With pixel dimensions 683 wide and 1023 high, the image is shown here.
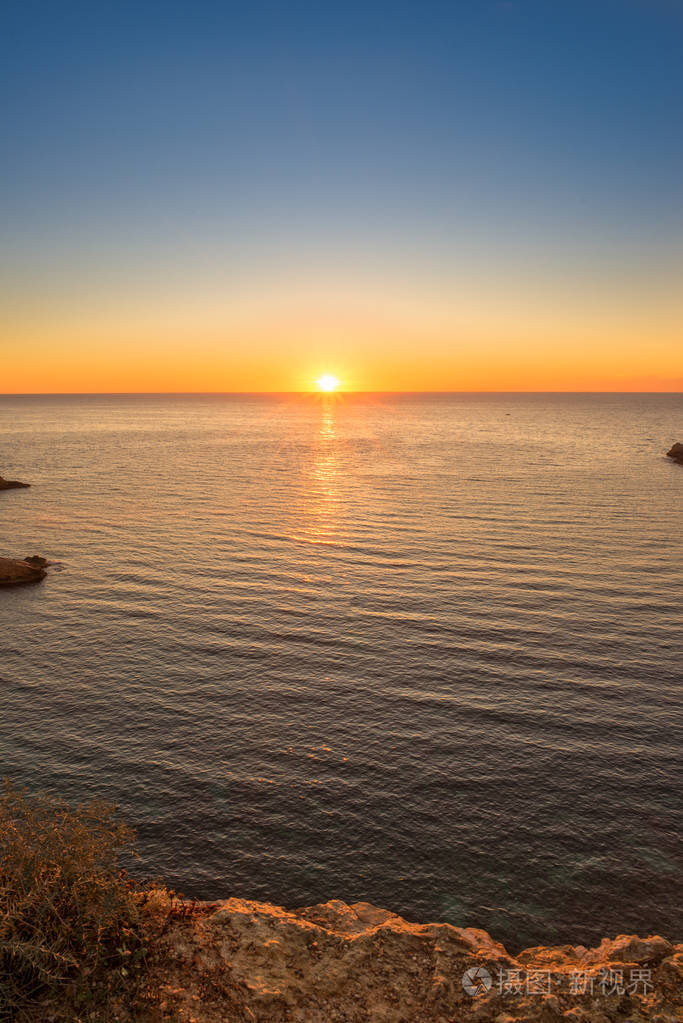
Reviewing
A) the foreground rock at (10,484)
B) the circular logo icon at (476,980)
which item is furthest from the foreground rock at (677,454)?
the circular logo icon at (476,980)

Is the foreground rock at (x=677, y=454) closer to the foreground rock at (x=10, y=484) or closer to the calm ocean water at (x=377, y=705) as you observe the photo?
the calm ocean water at (x=377, y=705)

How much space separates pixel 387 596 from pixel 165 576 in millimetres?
16427

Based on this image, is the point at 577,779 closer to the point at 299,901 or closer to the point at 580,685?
the point at 580,685

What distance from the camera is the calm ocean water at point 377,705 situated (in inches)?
718

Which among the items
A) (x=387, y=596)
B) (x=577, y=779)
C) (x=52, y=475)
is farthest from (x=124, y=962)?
(x=52, y=475)

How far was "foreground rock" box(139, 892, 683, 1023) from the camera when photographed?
466 inches

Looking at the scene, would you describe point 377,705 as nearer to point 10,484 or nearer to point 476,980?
point 476,980

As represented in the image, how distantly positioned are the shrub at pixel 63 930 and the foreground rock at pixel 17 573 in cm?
3364

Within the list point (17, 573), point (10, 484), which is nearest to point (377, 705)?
point (17, 573)

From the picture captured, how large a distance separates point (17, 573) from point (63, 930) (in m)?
36.8

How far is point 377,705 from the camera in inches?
1061

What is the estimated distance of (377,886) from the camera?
17547mm

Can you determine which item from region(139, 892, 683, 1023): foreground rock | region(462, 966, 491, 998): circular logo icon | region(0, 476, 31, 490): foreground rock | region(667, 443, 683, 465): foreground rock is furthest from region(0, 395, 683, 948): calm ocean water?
region(667, 443, 683, 465): foreground rock

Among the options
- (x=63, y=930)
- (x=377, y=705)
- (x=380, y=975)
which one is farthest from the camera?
(x=377, y=705)
